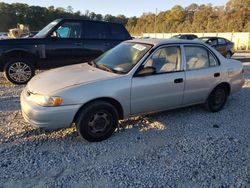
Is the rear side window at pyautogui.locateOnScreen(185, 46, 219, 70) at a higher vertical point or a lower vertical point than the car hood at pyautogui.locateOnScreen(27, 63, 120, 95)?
higher

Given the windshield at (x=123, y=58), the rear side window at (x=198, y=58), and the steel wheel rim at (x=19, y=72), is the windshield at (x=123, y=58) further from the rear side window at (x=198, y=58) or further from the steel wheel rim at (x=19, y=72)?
the steel wheel rim at (x=19, y=72)

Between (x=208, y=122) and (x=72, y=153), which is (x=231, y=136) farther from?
(x=72, y=153)

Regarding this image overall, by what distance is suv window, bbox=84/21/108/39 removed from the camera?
8.19m

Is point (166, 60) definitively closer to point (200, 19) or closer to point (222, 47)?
point (222, 47)

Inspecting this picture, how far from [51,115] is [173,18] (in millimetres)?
72763

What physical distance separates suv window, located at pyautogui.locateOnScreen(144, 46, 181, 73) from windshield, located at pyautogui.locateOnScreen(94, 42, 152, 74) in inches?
7.7

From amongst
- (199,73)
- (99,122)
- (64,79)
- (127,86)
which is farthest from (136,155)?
(199,73)

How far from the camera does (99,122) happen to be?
3947 mm

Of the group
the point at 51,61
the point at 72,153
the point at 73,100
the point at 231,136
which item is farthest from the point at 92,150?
the point at 51,61

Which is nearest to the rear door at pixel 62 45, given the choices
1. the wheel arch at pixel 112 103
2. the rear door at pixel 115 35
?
the rear door at pixel 115 35

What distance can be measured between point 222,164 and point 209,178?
1.37ft

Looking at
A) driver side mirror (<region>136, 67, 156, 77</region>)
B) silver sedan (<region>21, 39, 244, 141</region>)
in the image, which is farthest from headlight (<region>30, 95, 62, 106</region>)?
driver side mirror (<region>136, 67, 156, 77</region>)

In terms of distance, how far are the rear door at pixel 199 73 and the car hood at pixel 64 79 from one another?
1521 mm

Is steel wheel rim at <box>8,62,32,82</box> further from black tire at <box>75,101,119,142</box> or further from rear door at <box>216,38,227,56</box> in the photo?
rear door at <box>216,38,227,56</box>
